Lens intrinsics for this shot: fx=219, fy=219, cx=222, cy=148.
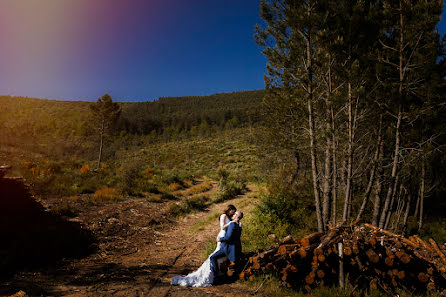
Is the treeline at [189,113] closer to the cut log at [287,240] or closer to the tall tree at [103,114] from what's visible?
the tall tree at [103,114]

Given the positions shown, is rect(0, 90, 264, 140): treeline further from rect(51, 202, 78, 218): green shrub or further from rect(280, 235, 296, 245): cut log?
rect(280, 235, 296, 245): cut log

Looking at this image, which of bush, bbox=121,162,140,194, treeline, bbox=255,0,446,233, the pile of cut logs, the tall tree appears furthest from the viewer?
the tall tree

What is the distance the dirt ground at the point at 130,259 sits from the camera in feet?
13.4

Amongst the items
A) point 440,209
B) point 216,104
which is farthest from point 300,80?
point 216,104

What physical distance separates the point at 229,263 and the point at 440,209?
51.7ft

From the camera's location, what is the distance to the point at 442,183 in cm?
1051

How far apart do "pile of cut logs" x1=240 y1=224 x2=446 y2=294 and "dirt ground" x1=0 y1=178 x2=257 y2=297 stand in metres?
0.82

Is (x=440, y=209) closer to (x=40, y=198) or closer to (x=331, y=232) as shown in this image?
(x=331, y=232)

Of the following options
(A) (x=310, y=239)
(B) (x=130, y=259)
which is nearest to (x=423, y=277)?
(A) (x=310, y=239)

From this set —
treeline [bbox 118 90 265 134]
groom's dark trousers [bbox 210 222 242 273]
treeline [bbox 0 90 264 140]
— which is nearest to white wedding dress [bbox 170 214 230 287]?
groom's dark trousers [bbox 210 222 242 273]

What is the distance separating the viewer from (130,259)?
256 inches

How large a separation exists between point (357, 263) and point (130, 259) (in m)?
5.89

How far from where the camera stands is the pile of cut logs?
12.2 ft

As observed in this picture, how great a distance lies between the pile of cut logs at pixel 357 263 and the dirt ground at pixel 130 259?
817 millimetres
